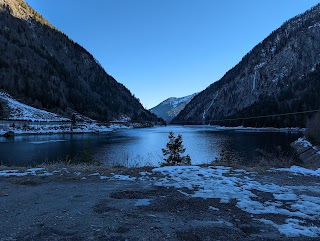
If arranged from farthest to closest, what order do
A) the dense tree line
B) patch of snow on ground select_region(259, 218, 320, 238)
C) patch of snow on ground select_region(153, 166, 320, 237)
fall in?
the dense tree line → patch of snow on ground select_region(153, 166, 320, 237) → patch of snow on ground select_region(259, 218, 320, 238)

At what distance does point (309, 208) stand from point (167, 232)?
3.51 m

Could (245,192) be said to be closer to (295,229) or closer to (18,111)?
(295,229)

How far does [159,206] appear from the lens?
254 inches

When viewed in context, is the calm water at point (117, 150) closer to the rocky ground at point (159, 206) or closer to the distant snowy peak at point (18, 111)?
the rocky ground at point (159, 206)

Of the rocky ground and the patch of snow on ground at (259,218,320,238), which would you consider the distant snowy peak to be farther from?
the patch of snow on ground at (259,218,320,238)

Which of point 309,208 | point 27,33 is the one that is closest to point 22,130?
point 309,208

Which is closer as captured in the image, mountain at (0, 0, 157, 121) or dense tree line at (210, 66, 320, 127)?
dense tree line at (210, 66, 320, 127)

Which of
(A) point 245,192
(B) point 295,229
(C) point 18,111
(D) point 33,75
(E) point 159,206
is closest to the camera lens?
(B) point 295,229

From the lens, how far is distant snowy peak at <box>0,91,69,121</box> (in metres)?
107

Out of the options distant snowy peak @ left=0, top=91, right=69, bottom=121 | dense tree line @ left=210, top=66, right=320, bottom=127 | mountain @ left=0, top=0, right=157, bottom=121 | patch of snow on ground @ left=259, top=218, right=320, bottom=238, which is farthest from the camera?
mountain @ left=0, top=0, right=157, bottom=121

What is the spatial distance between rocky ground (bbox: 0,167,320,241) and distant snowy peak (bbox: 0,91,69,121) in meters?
107

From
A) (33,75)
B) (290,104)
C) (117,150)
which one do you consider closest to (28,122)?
(33,75)

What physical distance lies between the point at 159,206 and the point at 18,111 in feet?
394

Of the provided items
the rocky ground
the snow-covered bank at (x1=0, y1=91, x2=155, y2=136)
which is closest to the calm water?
the rocky ground
